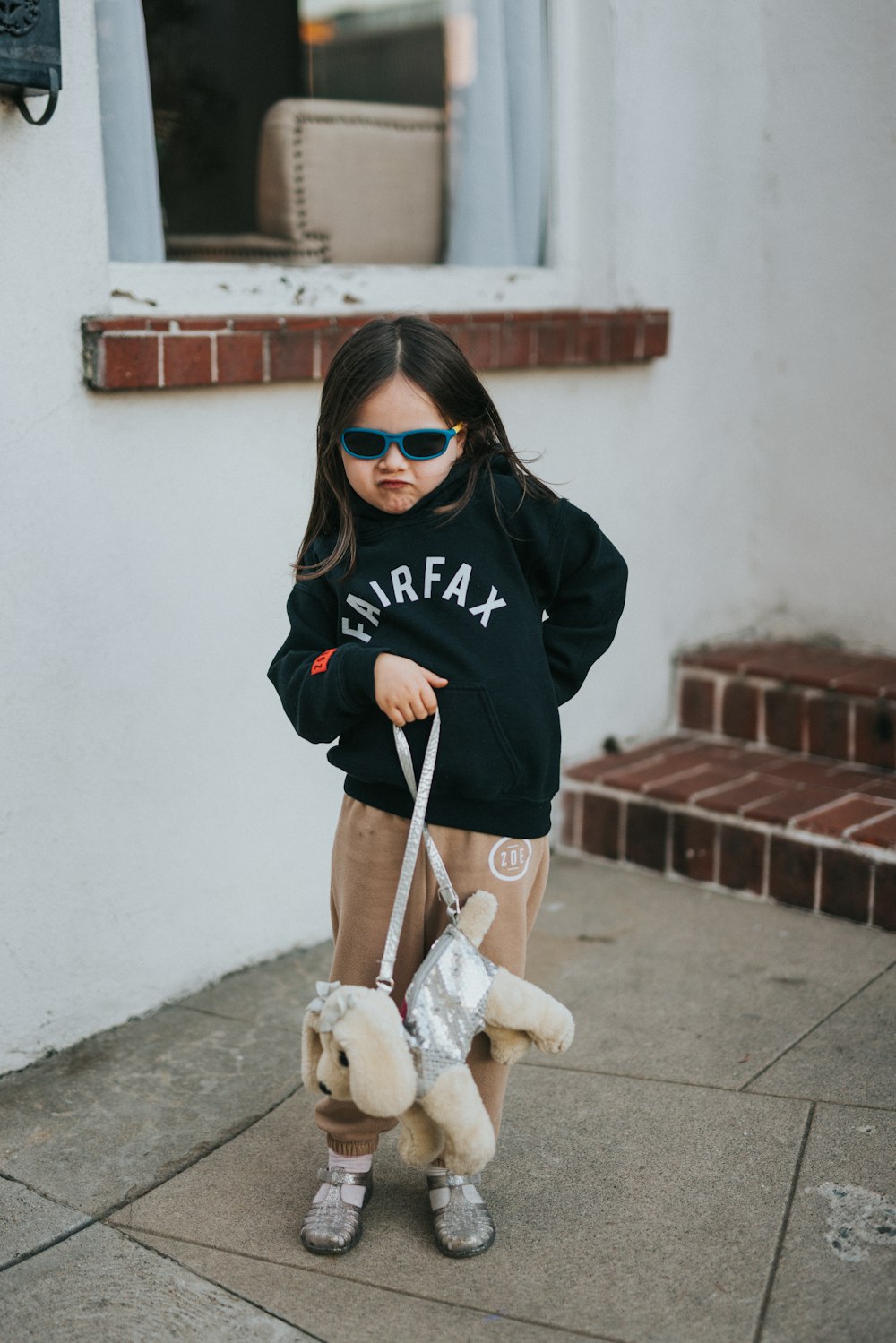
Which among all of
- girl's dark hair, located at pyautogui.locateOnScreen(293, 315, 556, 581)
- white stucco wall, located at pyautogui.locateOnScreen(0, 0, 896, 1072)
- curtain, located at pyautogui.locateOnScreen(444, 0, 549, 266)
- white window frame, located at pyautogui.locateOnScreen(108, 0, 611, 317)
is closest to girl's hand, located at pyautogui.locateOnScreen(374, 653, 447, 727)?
girl's dark hair, located at pyautogui.locateOnScreen(293, 315, 556, 581)

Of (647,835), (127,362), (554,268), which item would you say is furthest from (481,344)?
(647,835)

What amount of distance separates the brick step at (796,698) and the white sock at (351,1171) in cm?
229

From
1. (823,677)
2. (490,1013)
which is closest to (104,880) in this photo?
(490,1013)

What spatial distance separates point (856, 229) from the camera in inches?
169

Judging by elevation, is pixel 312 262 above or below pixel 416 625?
above

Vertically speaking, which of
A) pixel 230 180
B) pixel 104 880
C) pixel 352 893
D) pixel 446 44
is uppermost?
pixel 446 44

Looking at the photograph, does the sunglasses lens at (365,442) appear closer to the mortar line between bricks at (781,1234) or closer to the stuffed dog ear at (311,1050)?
the stuffed dog ear at (311,1050)

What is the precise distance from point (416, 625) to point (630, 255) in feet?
7.82

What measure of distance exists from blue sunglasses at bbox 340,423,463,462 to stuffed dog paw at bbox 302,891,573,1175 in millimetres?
705

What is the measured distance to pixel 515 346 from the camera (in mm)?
3699

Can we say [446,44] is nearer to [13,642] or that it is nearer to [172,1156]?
[13,642]

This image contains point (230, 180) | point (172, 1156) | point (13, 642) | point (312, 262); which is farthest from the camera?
point (230, 180)

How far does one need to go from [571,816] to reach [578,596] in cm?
193

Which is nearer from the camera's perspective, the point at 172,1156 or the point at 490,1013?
the point at 490,1013
